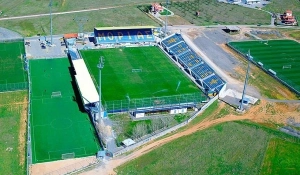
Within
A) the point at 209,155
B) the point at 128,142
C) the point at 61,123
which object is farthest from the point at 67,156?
the point at 209,155

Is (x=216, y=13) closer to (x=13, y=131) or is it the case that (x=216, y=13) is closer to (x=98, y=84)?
(x=98, y=84)

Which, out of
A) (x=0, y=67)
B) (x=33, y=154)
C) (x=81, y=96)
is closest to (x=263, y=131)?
(x=81, y=96)

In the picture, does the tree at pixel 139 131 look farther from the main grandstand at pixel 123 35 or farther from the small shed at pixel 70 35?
the small shed at pixel 70 35

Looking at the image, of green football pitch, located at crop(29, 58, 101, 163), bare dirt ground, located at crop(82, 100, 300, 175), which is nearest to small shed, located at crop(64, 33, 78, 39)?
green football pitch, located at crop(29, 58, 101, 163)

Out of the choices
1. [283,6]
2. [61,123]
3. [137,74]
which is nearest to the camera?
[61,123]

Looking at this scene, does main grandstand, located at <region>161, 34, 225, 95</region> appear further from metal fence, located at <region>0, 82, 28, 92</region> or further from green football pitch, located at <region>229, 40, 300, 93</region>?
metal fence, located at <region>0, 82, 28, 92</region>
